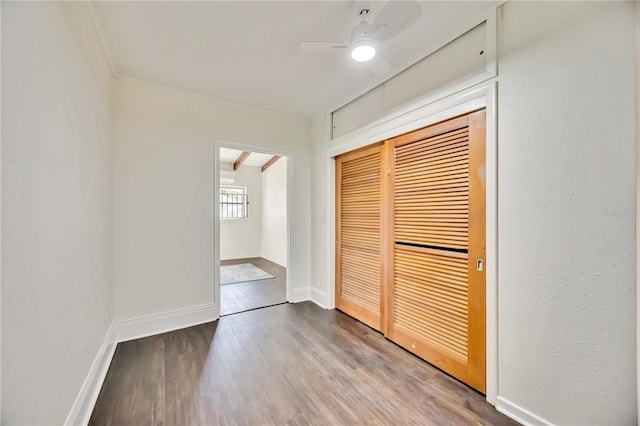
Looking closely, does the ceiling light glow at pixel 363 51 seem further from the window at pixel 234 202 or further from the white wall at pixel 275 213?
the window at pixel 234 202

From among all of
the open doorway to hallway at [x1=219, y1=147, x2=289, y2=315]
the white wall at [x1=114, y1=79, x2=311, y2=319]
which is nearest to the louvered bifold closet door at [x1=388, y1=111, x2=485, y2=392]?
the white wall at [x1=114, y1=79, x2=311, y2=319]

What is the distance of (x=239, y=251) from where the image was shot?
700 cm

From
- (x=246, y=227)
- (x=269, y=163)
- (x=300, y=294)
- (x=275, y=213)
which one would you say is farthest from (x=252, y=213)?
(x=300, y=294)

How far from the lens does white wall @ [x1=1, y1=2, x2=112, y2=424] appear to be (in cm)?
90

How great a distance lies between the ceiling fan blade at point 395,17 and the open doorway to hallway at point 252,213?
4.20 m

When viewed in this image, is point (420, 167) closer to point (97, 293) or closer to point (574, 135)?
point (574, 135)

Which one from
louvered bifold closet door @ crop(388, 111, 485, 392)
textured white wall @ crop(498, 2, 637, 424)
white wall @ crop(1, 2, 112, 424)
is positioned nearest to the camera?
white wall @ crop(1, 2, 112, 424)

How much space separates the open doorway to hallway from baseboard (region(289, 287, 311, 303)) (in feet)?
5.73

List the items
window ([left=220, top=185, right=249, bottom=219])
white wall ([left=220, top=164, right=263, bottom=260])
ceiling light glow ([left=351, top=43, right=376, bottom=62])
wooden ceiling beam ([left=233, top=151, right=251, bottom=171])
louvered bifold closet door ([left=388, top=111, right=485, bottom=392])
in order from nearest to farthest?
ceiling light glow ([left=351, top=43, right=376, bottom=62]) < louvered bifold closet door ([left=388, top=111, right=485, bottom=392]) < wooden ceiling beam ([left=233, top=151, right=251, bottom=171]) < white wall ([left=220, top=164, right=263, bottom=260]) < window ([left=220, top=185, right=249, bottom=219])

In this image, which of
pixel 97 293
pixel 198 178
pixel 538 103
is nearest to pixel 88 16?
pixel 198 178

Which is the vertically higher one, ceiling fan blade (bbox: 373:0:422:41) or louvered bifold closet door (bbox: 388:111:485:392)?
ceiling fan blade (bbox: 373:0:422:41)

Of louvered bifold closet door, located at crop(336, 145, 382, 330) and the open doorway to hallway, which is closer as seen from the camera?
louvered bifold closet door, located at crop(336, 145, 382, 330)

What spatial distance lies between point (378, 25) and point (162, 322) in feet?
10.7

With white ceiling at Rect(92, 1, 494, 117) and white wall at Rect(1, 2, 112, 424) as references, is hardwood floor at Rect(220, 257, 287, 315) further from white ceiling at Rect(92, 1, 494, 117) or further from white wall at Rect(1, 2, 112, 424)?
white ceiling at Rect(92, 1, 494, 117)
